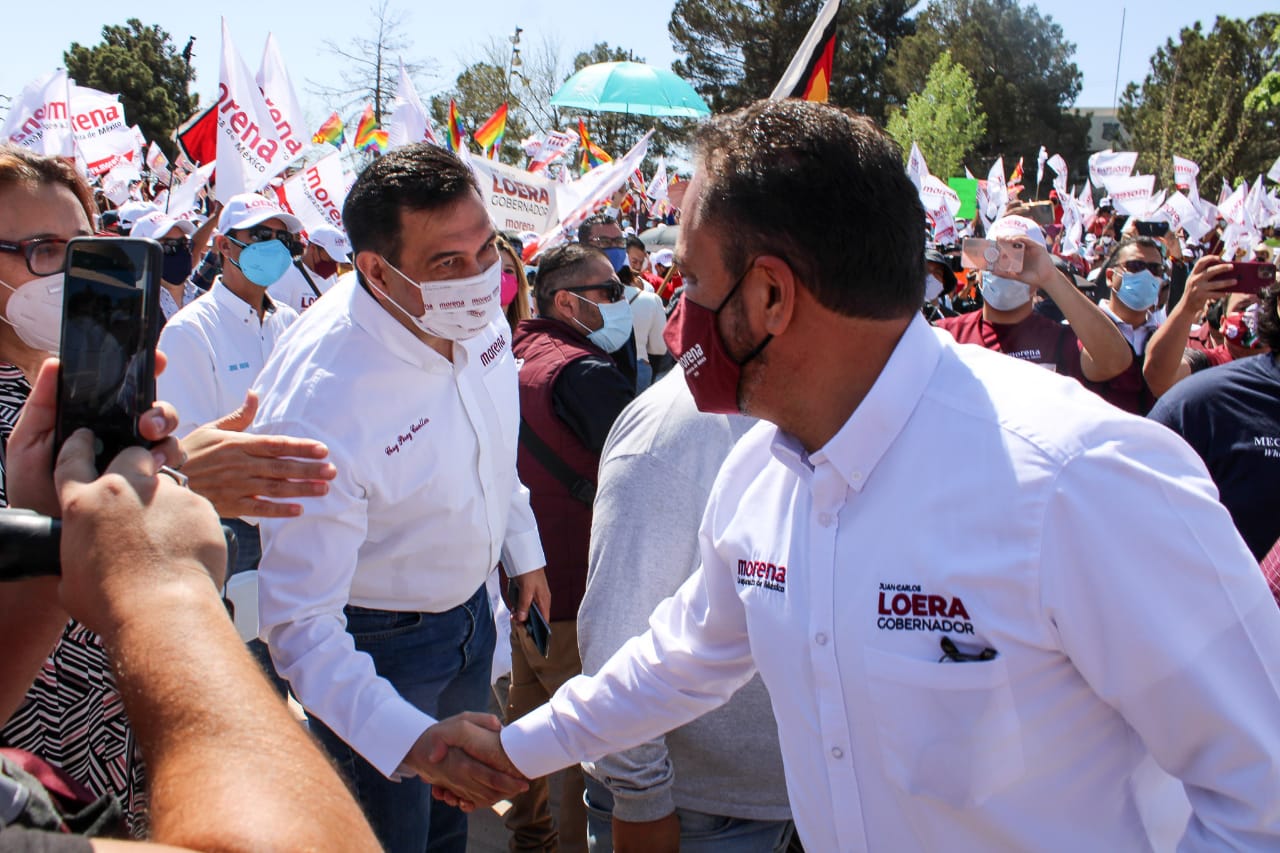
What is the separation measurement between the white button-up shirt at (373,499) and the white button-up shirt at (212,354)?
6.24 feet

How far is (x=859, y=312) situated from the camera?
5.42 ft

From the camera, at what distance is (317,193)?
7.65 m

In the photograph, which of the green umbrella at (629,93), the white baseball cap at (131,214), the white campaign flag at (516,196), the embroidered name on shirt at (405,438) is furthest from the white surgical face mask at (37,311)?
the green umbrella at (629,93)

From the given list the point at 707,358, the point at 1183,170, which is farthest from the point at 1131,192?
the point at 707,358

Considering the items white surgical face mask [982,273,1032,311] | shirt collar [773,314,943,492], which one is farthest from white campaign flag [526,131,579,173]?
shirt collar [773,314,943,492]

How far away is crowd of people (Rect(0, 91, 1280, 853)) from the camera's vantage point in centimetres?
111

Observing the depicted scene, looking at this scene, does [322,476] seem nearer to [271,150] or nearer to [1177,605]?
[1177,605]

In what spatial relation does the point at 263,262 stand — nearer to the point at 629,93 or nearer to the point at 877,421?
the point at 877,421

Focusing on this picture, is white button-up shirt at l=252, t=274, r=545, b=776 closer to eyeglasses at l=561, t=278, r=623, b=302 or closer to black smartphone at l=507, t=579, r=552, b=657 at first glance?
black smartphone at l=507, t=579, r=552, b=657

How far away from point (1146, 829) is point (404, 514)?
181cm

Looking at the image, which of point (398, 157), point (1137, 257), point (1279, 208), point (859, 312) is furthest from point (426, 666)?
point (1279, 208)

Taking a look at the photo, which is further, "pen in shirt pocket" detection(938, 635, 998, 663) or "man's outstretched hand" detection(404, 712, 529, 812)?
"man's outstretched hand" detection(404, 712, 529, 812)

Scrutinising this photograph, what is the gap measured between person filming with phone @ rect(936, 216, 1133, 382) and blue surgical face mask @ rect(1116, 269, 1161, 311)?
0.95m

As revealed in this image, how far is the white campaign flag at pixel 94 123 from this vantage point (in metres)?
11.3
